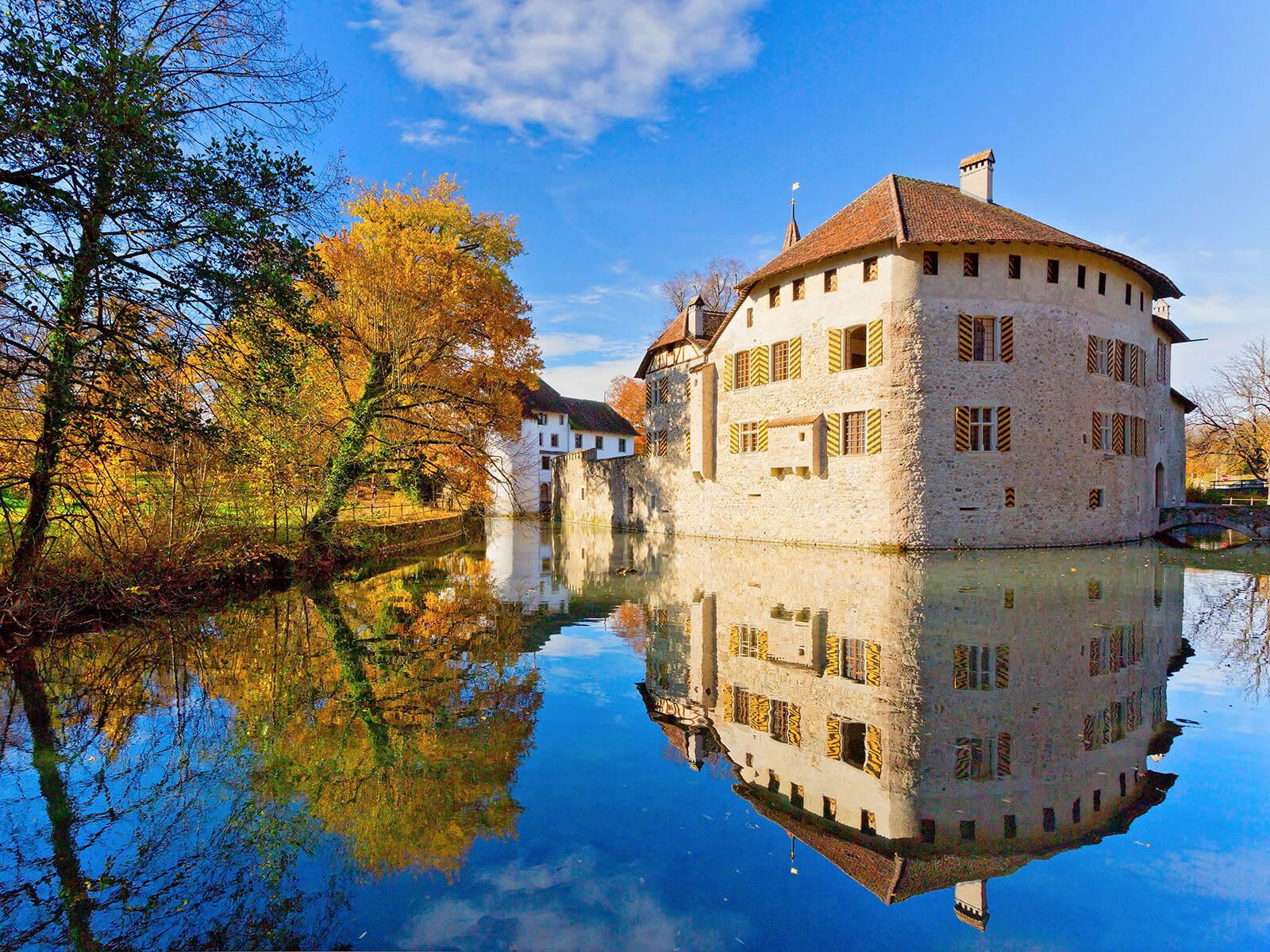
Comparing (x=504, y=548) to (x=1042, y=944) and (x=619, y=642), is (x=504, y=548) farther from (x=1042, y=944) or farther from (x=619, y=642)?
(x=1042, y=944)

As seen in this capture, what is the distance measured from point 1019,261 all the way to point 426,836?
862 inches

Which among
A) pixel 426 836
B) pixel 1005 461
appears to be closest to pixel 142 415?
pixel 426 836

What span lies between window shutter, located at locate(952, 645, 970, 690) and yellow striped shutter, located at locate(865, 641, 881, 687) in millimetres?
645

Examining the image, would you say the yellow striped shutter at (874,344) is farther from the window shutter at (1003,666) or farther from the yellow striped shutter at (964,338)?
the window shutter at (1003,666)

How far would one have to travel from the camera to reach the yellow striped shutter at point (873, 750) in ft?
13.9

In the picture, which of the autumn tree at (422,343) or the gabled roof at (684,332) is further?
the gabled roof at (684,332)

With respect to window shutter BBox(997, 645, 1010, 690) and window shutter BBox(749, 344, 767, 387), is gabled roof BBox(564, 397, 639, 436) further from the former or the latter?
window shutter BBox(997, 645, 1010, 690)

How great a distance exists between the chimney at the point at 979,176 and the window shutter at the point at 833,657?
20579 millimetres

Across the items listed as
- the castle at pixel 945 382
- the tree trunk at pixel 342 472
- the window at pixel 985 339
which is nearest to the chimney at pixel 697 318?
the castle at pixel 945 382

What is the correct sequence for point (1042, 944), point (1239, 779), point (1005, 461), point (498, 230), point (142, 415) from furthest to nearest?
point (498, 230), point (1005, 461), point (142, 415), point (1239, 779), point (1042, 944)

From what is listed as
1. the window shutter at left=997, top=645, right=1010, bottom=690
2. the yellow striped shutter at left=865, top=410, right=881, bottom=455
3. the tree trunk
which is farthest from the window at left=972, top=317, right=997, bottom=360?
the tree trunk

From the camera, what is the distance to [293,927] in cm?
274

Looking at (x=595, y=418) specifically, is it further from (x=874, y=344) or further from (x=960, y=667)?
(x=960, y=667)

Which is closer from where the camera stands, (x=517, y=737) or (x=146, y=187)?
(x=517, y=737)
